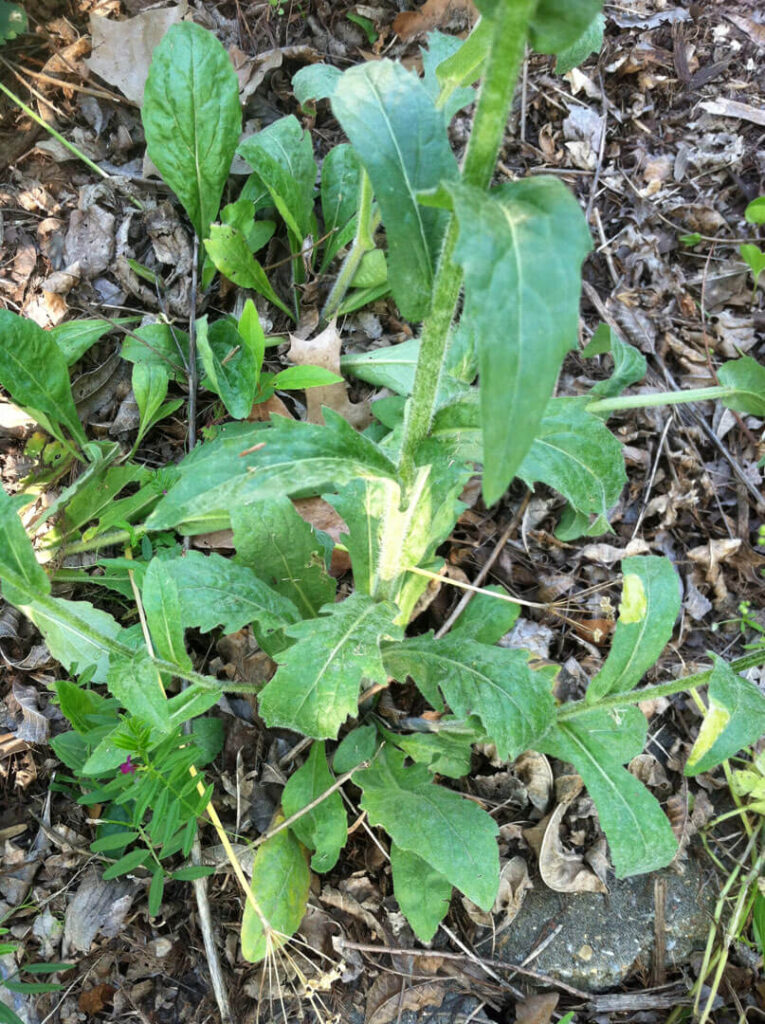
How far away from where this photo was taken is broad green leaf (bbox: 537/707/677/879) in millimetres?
2207

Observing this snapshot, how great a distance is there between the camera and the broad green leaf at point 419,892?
2.32m

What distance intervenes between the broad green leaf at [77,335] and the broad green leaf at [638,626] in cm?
218

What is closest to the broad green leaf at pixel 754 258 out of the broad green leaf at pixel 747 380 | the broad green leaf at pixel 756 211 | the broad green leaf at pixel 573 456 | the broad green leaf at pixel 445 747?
the broad green leaf at pixel 756 211

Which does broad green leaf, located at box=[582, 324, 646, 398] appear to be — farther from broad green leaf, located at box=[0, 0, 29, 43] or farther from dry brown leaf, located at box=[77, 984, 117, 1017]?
broad green leaf, located at box=[0, 0, 29, 43]

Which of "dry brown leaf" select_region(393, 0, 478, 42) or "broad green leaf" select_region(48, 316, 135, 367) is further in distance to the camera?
"dry brown leaf" select_region(393, 0, 478, 42)

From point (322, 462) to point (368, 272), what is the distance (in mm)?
1734

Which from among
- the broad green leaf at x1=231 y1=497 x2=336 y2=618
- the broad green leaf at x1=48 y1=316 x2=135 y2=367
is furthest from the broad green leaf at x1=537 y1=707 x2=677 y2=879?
the broad green leaf at x1=48 y1=316 x2=135 y2=367

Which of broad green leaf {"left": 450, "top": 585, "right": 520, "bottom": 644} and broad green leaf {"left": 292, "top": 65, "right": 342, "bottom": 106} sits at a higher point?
broad green leaf {"left": 292, "top": 65, "right": 342, "bottom": 106}

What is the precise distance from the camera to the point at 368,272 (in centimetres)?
314

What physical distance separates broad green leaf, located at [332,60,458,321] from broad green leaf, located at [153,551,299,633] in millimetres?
1101

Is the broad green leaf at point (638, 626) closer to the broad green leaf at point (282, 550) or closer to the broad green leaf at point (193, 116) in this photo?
the broad green leaf at point (282, 550)

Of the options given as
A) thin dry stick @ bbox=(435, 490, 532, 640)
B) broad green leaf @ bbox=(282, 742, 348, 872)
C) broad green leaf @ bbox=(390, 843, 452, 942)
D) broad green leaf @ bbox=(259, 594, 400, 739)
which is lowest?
broad green leaf @ bbox=(390, 843, 452, 942)

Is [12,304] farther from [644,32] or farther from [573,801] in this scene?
[644,32]

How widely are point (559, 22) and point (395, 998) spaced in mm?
2698
